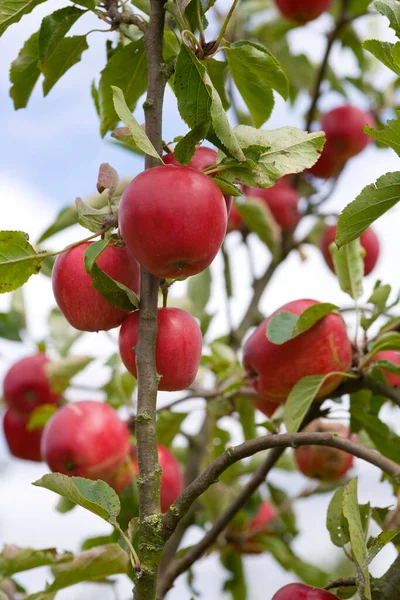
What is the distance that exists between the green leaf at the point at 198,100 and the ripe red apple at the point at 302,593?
0.38 metres

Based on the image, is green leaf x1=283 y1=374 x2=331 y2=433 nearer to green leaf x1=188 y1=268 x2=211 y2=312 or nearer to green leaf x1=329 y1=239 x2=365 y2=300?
green leaf x1=329 y1=239 x2=365 y2=300

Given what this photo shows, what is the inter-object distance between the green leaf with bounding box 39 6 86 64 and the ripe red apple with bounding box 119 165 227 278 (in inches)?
9.2

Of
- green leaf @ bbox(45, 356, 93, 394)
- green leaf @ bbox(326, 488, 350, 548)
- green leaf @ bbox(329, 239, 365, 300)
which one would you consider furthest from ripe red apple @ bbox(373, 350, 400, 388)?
green leaf @ bbox(45, 356, 93, 394)

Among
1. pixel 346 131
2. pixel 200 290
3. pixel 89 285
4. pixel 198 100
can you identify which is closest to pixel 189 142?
pixel 198 100

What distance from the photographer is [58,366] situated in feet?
4.42

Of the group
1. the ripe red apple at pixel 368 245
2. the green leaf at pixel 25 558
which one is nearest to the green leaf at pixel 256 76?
the green leaf at pixel 25 558

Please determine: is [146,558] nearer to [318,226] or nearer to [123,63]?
[123,63]

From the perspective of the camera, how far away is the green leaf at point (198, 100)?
0.63 metres

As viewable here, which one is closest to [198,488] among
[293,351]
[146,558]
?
[146,558]

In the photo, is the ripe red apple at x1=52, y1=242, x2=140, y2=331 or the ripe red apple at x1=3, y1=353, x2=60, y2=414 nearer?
the ripe red apple at x1=52, y1=242, x2=140, y2=331

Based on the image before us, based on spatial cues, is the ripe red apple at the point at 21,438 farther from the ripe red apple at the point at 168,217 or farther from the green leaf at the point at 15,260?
the ripe red apple at the point at 168,217

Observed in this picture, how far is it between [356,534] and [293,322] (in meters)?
0.30

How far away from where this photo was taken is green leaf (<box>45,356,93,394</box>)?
4.37ft

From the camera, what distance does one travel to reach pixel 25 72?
2.86 feet
